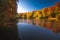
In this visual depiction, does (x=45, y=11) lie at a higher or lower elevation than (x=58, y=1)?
lower

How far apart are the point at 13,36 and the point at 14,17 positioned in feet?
0.96

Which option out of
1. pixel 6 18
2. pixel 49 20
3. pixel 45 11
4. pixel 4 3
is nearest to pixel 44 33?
pixel 49 20

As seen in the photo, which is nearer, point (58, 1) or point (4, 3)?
point (58, 1)

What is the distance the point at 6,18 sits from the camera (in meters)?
2.07

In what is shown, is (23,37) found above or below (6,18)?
below

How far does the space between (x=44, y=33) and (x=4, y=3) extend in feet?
2.54

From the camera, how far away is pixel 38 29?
2.02 m

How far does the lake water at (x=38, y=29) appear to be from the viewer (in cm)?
196

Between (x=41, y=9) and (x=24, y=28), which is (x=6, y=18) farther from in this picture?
(x=41, y=9)

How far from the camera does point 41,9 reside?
6.80 feet

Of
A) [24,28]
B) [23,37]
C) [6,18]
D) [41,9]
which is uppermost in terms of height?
[41,9]

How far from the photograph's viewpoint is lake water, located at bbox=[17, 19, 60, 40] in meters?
1.96

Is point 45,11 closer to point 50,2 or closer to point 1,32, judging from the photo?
point 50,2

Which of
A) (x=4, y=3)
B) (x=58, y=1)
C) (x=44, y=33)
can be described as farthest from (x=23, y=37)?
(x=58, y=1)
